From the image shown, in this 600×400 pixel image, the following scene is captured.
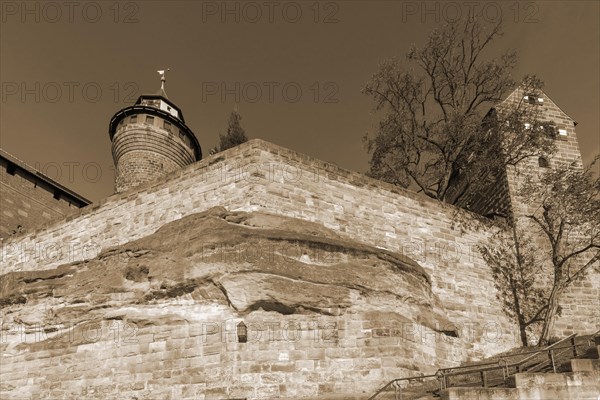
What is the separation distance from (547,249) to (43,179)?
73.9 feet

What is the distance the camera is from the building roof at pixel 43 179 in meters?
24.6

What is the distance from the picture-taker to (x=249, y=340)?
33.6 ft

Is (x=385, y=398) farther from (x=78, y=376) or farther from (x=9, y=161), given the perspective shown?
(x=9, y=161)

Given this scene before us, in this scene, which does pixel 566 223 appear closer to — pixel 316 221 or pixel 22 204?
pixel 316 221

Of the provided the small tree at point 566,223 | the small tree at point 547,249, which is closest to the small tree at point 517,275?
the small tree at point 547,249

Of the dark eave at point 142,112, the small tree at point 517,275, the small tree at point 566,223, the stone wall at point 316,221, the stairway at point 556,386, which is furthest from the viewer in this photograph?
the dark eave at point 142,112

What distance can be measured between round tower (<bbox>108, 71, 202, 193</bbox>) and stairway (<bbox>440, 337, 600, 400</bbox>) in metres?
19.6

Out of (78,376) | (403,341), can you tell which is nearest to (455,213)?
(403,341)

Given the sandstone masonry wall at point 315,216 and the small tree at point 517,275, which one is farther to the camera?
the small tree at point 517,275

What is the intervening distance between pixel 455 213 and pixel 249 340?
739 centimetres

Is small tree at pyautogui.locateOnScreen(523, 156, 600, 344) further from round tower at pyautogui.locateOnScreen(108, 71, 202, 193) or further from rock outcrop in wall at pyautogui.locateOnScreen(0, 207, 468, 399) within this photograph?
round tower at pyautogui.locateOnScreen(108, 71, 202, 193)

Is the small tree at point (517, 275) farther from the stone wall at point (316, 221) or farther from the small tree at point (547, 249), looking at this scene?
the stone wall at point (316, 221)

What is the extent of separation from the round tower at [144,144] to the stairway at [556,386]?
19.6 meters

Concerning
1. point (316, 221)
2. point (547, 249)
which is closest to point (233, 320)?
point (316, 221)
